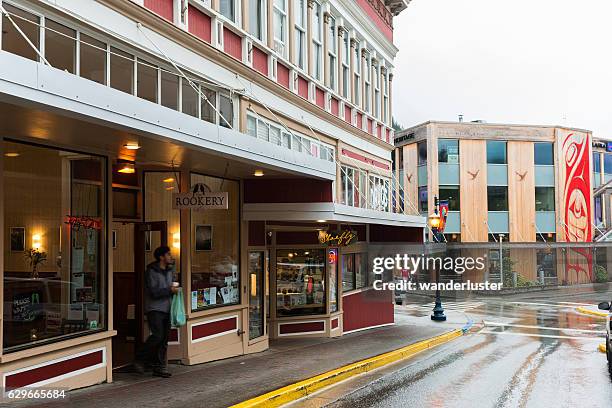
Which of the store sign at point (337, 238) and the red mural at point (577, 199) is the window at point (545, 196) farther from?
the store sign at point (337, 238)

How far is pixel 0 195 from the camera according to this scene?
7863 millimetres

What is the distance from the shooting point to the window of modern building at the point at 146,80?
1073cm

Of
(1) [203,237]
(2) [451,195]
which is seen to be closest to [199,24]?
(1) [203,237]

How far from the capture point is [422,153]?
154 feet

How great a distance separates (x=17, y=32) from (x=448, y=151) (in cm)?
3988

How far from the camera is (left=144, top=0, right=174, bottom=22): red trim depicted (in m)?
10.6

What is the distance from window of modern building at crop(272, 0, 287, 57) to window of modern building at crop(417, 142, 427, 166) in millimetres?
31564

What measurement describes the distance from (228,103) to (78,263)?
16.5 feet

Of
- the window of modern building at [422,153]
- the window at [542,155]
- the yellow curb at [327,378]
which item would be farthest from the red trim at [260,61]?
the window at [542,155]

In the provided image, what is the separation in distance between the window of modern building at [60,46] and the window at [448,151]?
38.4m

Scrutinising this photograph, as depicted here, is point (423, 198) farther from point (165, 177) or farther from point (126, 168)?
point (126, 168)

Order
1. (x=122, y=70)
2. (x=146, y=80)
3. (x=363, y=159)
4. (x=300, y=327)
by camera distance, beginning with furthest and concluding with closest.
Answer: (x=363, y=159), (x=300, y=327), (x=146, y=80), (x=122, y=70)

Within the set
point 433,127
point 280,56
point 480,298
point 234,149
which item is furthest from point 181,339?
point 433,127

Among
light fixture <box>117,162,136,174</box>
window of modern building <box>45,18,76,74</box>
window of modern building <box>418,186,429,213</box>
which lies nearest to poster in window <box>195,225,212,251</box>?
light fixture <box>117,162,136,174</box>
